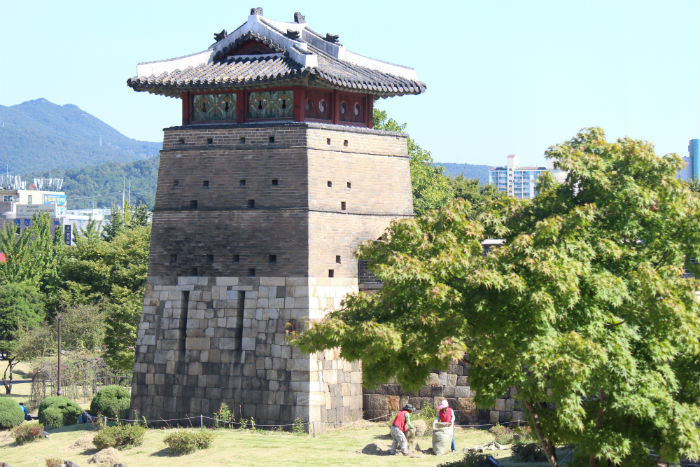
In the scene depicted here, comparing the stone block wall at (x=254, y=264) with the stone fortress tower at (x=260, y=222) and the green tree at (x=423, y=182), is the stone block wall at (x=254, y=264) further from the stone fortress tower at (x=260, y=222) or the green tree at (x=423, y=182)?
the green tree at (x=423, y=182)

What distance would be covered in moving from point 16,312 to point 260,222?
4318 cm

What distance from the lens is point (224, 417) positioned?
3156cm

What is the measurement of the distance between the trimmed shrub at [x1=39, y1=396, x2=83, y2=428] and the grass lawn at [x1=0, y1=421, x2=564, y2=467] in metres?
2.32

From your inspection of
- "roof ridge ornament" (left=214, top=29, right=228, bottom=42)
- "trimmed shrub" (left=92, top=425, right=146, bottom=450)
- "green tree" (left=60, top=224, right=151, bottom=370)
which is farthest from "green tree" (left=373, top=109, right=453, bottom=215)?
"trimmed shrub" (left=92, top=425, right=146, bottom=450)

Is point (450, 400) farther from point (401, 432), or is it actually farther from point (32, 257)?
point (32, 257)

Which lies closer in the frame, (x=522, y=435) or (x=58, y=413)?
(x=522, y=435)

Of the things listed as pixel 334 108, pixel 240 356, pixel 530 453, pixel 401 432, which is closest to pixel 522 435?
pixel 530 453

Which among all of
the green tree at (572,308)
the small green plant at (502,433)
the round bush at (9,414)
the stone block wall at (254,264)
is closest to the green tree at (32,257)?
the round bush at (9,414)

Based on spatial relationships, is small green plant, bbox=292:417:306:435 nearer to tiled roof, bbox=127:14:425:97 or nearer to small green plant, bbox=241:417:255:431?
small green plant, bbox=241:417:255:431

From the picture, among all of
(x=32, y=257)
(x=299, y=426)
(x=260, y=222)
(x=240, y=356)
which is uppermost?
(x=32, y=257)

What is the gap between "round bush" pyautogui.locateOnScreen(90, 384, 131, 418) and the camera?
34688mm

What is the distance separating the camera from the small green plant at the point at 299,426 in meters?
30.6

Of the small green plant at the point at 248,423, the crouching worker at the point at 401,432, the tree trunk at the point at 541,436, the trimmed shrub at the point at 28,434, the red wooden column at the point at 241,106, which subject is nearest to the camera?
the tree trunk at the point at 541,436

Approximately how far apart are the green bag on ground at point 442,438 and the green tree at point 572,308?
5.63 metres
